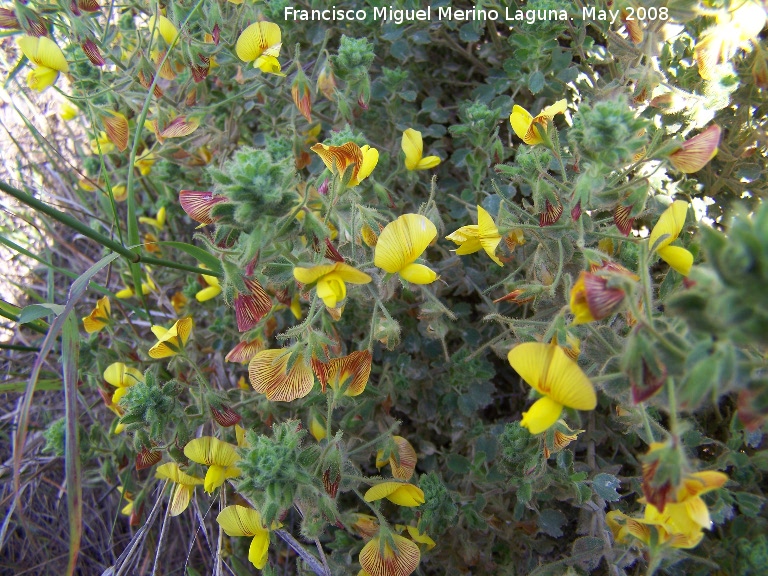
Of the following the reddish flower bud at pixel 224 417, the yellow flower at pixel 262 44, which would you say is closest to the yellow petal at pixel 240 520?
the reddish flower bud at pixel 224 417

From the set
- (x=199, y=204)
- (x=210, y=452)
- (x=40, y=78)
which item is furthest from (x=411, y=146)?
(x=40, y=78)

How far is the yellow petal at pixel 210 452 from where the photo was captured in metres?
1.44

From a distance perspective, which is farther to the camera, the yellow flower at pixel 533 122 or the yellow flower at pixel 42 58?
the yellow flower at pixel 42 58

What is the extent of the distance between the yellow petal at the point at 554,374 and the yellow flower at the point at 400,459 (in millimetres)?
615

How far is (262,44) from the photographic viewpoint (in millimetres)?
1688

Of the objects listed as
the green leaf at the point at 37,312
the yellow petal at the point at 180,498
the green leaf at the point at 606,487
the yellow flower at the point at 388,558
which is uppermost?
the green leaf at the point at 37,312

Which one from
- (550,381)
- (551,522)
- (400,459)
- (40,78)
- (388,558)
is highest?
(40,78)

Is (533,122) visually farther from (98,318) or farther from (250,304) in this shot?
(98,318)

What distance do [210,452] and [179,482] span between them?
0.18 meters

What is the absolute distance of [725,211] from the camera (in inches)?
70.7

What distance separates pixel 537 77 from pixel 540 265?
27.0 inches

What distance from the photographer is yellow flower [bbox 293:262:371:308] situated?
111 cm

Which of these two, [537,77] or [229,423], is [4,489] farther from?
[537,77]

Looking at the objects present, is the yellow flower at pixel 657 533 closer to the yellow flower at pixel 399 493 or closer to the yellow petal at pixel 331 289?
the yellow flower at pixel 399 493
